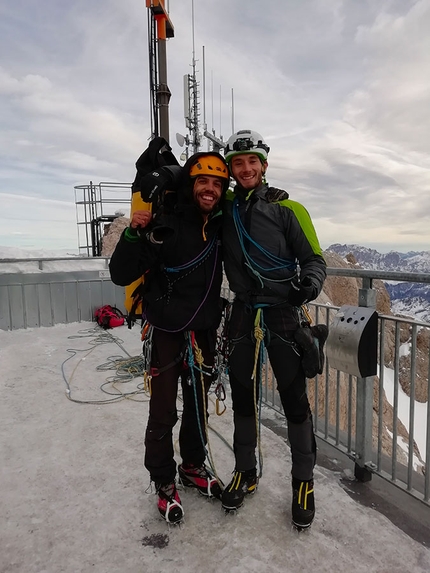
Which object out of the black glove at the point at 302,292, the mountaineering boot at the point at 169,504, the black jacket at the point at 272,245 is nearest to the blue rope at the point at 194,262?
the black jacket at the point at 272,245

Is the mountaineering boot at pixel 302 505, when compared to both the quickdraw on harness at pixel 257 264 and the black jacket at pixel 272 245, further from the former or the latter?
the quickdraw on harness at pixel 257 264

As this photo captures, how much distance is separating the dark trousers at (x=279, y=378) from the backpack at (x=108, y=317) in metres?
6.12

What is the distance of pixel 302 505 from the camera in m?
2.36

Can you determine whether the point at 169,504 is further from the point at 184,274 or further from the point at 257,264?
the point at 257,264

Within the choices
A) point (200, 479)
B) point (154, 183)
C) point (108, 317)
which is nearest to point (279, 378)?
point (200, 479)

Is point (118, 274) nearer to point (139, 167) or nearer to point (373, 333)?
point (139, 167)

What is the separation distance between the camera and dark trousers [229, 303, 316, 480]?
240cm

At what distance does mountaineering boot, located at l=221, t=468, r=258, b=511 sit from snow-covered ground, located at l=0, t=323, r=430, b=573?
6cm

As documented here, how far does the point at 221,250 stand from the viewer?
2.56 m

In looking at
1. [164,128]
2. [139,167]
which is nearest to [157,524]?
[139,167]

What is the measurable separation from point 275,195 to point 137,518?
215 centimetres

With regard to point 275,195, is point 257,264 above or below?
below

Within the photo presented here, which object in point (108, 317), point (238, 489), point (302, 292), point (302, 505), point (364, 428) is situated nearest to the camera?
point (302, 292)

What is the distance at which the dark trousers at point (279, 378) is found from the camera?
7.88ft
